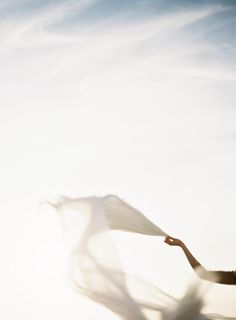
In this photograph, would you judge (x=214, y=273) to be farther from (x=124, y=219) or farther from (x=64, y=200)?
(x=64, y=200)

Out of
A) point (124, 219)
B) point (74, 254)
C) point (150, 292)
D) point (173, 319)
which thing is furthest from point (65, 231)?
point (173, 319)

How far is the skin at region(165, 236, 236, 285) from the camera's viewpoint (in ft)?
22.1

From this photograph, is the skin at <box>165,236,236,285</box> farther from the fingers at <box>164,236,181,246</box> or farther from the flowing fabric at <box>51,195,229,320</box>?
the flowing fabric at <box>51,195,229,320</box>

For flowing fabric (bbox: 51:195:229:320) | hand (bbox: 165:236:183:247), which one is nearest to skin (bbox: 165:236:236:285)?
hand (bbox: 165:236:183:247)

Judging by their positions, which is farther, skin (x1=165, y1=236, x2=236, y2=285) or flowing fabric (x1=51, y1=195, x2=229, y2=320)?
flowing fabric (x1=51, y1=195, x2=229, y2=320)

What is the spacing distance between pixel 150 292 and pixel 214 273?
1182 mm

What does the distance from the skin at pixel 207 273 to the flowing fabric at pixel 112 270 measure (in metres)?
0.70

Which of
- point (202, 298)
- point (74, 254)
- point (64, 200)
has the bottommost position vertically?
point (202, 298)

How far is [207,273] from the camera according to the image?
6.85 m

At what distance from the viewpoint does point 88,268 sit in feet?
24.2

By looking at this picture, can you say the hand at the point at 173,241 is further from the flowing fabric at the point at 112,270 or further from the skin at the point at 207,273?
the flowing fabric at the point at 112,270

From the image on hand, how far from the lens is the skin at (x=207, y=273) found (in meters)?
6.74

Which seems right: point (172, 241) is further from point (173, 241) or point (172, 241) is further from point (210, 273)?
point (210, 273)

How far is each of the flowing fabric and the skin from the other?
696 mm
